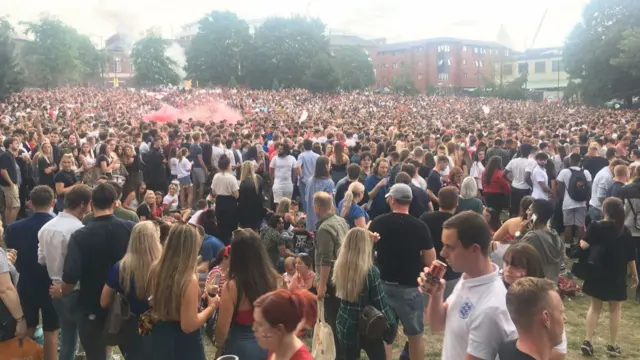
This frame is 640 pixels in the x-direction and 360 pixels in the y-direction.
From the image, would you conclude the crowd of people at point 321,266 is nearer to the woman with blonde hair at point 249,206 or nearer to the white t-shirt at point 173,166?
the woman with blonde hair at point 249,206

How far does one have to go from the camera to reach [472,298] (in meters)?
2.85

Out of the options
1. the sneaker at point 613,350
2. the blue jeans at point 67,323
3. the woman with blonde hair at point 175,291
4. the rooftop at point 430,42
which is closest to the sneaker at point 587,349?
the sneaker at point 613,350

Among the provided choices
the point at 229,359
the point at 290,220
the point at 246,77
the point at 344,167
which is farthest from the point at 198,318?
the point at 246,77

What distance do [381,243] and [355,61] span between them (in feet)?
235

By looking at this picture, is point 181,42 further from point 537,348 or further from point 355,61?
point 537,348

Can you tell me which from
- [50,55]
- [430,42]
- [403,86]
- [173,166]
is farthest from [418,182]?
[430,42]

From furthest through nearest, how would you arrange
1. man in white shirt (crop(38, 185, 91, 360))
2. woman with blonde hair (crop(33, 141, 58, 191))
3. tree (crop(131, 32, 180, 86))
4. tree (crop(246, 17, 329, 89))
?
tree (crop(131, 32, 180, 86)) → tree (crop(246, 17, 329, 89)) → woman with blonde hair (crop(33, 141, 58, 191)) → man in white shirt (crop(38, 185, 91, 360))

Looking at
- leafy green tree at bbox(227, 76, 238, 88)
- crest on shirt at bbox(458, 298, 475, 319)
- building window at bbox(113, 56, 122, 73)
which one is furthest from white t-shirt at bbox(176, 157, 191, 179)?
building window at bbox(113, 56, 122, 73)

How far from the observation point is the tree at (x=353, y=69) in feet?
238

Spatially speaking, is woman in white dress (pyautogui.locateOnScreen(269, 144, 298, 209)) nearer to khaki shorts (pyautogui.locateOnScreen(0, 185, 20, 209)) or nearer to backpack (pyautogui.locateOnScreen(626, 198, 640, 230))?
khaki shorts (pyautogui.locateOnScreen(0, 185, 20, 209))

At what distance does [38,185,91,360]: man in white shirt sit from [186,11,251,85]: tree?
237 feet

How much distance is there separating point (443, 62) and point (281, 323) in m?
97.1

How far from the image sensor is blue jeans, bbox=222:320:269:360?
12.5 ft

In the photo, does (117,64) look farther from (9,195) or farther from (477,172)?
(477,172)
